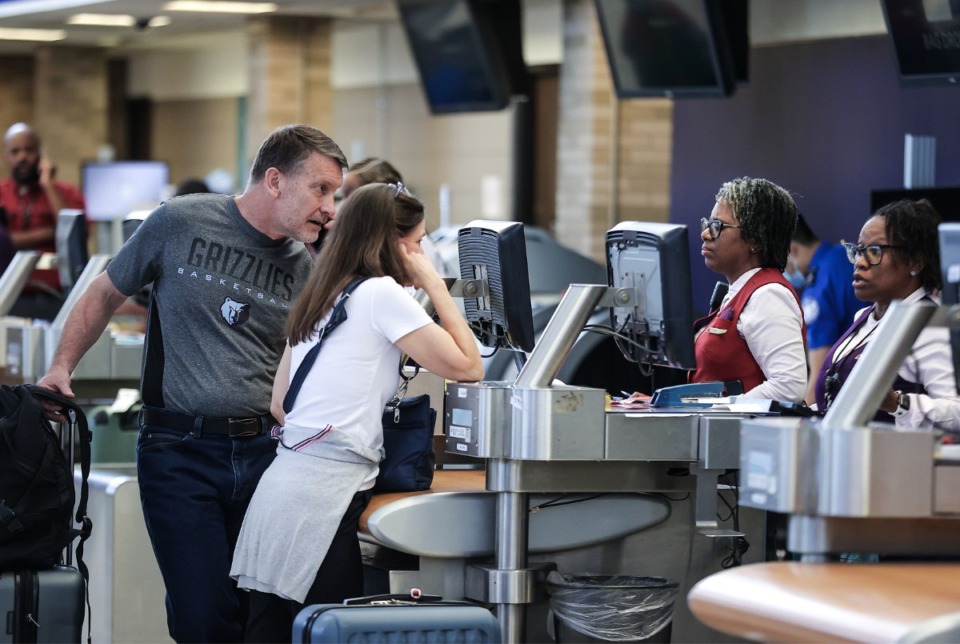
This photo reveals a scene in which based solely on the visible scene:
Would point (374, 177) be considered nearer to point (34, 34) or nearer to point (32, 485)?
point (32, 485)

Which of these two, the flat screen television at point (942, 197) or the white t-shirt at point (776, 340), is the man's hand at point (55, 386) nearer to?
the white t-shirt at point (776, 340)

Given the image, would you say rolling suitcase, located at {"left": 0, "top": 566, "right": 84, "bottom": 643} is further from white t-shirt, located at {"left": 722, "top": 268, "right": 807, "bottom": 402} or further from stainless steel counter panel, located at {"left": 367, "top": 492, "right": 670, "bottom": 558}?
white t-shirt, located at {"left": 722, "top": 268, "right": 807, "bottom": 402}

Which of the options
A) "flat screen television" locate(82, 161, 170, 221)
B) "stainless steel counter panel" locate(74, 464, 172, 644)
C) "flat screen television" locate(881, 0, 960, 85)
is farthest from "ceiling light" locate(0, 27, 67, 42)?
"stainless steel counter panel" locate(74, 464, 172, 644)

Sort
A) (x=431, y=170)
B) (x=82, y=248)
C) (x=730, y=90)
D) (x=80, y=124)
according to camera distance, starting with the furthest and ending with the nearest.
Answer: (x=80, y=124) < (x=431, y=170) < (x=730, y=90) < (x=82, y=248)

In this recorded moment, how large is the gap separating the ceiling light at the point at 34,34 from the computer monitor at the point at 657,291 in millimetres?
13833

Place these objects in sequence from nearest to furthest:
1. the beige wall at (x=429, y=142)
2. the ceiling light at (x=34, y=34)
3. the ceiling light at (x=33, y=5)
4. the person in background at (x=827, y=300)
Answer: the person in background at (x=827, y=300) < the beige wall at (x=429, y=142) < the ceiling light at (x=33, y=5) < the ceiling light at (x=34, y=34)

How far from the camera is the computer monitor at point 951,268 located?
2964 millimetres

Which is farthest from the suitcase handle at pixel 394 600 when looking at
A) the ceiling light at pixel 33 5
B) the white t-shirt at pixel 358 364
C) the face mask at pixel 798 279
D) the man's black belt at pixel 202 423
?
the ceiling light at pixel 33 5

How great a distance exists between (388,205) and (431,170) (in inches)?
456

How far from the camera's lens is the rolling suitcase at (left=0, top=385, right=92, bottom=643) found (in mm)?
3779

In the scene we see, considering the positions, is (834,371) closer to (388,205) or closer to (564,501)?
(564,501)

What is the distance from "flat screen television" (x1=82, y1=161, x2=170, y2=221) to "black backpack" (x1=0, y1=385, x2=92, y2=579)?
440 inches

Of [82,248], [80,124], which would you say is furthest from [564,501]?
[80,124]

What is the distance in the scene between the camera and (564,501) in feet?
12.4
